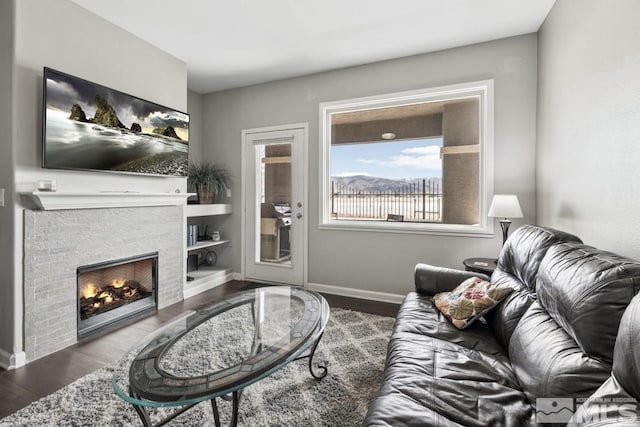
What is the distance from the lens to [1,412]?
169cm

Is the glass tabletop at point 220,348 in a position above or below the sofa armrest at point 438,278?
below

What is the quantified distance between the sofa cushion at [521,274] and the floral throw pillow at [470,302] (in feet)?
0.17

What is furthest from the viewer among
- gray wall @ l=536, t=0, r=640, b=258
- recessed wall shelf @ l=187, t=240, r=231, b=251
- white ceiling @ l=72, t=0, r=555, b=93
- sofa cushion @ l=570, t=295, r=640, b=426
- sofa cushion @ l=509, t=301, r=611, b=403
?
recessed wall shelf @ l=187, t=240, r=231, b=251

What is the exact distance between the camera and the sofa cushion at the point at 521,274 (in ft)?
5.29

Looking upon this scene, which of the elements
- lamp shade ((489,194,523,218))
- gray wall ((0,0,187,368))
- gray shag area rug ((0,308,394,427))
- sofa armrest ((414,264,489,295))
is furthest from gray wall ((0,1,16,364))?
lamp shade ((489,194,523,218))

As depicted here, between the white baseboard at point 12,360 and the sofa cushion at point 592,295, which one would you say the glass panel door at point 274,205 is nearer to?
the white baseboard at point 12,360

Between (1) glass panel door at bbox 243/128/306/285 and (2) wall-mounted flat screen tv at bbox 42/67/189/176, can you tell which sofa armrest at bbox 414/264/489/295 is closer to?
(1) glass panel door at bbox 243/128/306/285

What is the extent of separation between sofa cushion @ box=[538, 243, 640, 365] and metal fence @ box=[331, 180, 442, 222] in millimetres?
2137

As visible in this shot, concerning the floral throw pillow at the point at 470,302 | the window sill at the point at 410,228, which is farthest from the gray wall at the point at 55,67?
the floral throw pillow at the point at 470,302

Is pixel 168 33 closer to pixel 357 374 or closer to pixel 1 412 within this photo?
pixel 1 412

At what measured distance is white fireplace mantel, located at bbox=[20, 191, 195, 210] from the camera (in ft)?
7.31

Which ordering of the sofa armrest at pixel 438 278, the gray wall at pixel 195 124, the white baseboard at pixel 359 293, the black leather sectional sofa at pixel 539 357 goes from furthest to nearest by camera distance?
the gray wall at pixel 195 124 < the white baseboard at pixel 359 293 < the sofa armrest at pixel 438 278 < the black leather sectional sofa at pixel 539 357

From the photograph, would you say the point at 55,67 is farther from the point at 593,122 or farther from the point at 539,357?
the point at 593,122

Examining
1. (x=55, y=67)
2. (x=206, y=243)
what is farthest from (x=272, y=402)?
(x=55, y=67)
